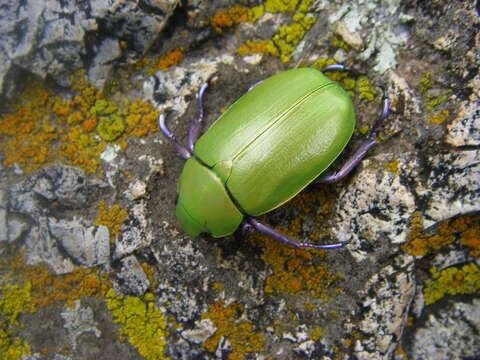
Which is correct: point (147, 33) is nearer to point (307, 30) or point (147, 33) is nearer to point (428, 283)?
point (307, 30)

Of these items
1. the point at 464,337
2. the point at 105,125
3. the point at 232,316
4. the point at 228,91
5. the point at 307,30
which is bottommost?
the point at 232,316

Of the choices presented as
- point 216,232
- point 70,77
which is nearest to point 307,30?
point 216,232

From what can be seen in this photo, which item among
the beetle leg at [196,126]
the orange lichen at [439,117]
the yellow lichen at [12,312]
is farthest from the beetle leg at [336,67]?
the yellow lichen at [12,312]

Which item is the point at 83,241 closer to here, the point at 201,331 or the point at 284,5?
the point at 201,331

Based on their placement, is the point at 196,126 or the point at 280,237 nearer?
the point at 280,237

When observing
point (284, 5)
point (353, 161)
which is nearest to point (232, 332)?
point (353, 161)

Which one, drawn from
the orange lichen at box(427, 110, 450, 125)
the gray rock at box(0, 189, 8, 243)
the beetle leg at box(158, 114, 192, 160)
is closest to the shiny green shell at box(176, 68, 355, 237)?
the beetle leg at box(158, 114, 192, 160)

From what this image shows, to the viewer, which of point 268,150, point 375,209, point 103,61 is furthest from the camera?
point 103,61

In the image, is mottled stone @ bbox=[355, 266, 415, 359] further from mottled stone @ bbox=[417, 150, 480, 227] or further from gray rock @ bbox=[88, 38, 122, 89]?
gray rock @ bbox=[88, 38, 122, 89]
